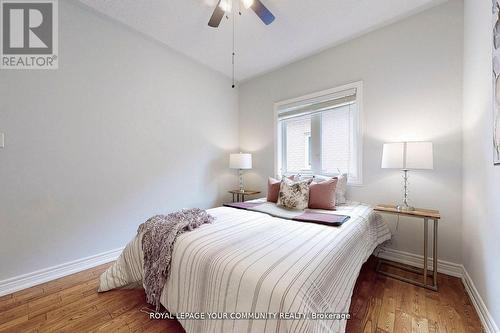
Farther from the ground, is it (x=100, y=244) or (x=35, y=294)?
(x=100, y=244)

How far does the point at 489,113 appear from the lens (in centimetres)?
136

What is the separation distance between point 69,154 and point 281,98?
2.87 metres

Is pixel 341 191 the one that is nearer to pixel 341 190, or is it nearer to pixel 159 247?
pixel 341 190

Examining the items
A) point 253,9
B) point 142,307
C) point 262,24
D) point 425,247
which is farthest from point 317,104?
point 142,307

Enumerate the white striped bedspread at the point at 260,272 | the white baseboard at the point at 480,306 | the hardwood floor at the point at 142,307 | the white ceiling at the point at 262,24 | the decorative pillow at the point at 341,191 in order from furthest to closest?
1. the decorative pillow at the point at 341,191
2. the white ceiling at the point at 262,24
3. the hardwood floor at the point at 142,307
4. the white baseboard at the point at 480,306
5. the white striped bedspread at the point at 260,272

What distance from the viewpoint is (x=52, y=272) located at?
6.37 ft

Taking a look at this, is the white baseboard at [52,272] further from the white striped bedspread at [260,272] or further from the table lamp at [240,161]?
the table lamp at [240,161]

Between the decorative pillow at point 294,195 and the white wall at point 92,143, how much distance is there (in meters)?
1.50

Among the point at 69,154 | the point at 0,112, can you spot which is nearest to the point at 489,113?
the point at 69,154

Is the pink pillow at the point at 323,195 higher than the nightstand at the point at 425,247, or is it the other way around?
the pink pillow at the point at 323,195

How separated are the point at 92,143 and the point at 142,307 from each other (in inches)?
68.6

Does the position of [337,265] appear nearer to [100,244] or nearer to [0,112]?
[100,244]

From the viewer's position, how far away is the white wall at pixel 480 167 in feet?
4.21

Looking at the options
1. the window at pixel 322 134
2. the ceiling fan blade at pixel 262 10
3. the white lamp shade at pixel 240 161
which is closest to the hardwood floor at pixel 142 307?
the window at pixel 322 134
